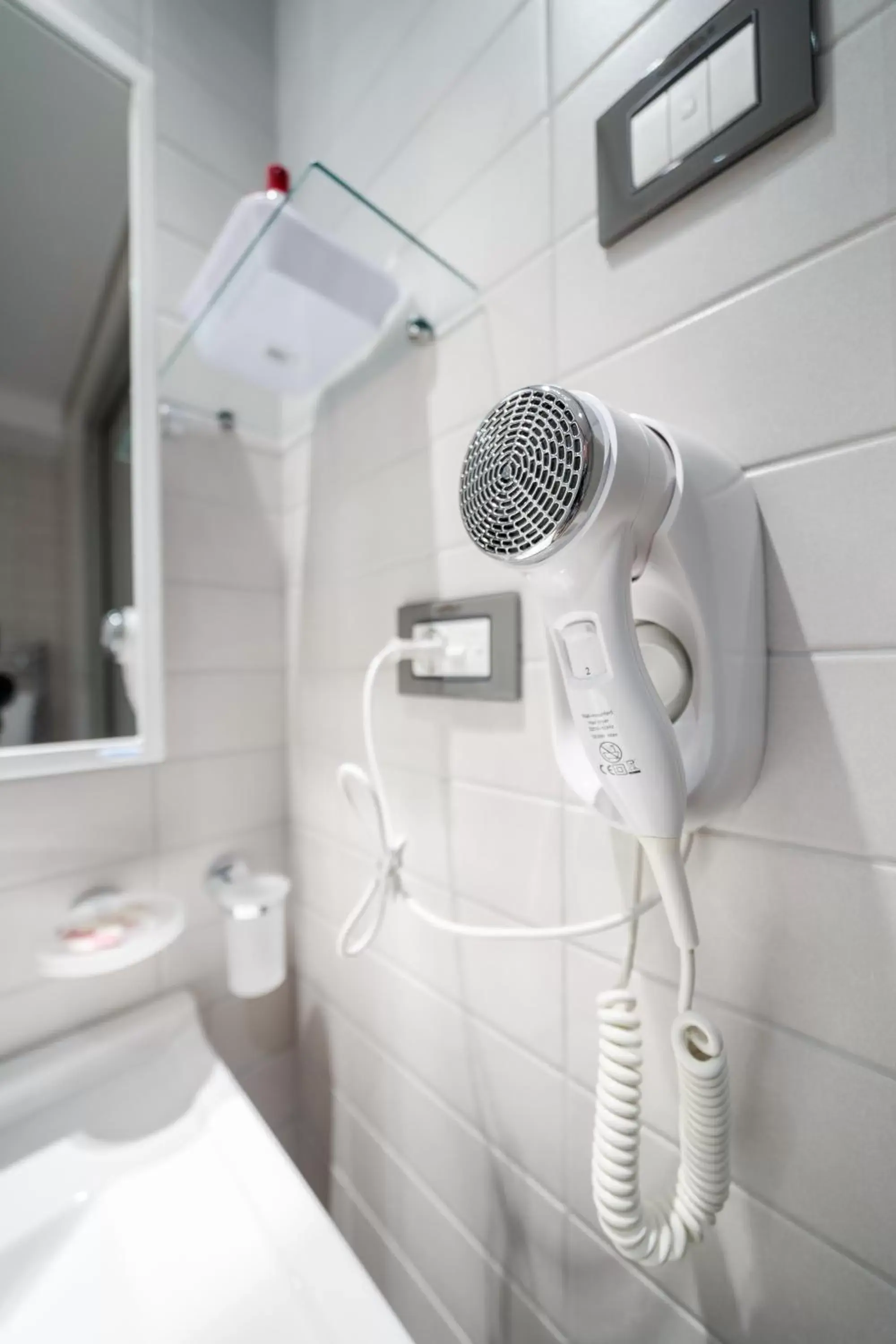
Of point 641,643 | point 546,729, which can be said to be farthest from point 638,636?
point 546,729

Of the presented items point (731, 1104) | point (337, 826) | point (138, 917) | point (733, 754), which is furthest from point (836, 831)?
point (138, 917)

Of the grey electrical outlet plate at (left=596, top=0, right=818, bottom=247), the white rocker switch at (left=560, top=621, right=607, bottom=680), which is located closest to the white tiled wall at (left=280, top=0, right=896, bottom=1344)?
the grey electrical outlet plate at (left=596, top=0, right=818, bottom=247)

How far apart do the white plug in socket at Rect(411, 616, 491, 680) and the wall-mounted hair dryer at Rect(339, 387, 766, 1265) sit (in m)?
0.17

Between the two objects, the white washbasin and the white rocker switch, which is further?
the white washbasin

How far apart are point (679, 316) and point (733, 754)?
346 millimetres

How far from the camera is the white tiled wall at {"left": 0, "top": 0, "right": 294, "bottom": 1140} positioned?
0.69m

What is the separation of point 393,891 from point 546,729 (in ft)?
0.80

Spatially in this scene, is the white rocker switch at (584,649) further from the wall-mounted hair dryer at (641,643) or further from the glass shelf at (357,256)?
the glass shelf at (357,256)

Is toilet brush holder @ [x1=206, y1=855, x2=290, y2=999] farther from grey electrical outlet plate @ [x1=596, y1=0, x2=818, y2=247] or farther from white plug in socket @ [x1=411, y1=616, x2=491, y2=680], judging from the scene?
grey electrical outlet plate @ [x1=596, y1=0, x2=818, y2=247]

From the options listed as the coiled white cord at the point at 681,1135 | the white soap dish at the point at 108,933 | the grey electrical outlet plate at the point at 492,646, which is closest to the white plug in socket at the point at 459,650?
the grey electrical outlet plate at the point at 492,646

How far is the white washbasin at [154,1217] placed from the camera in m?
0.45

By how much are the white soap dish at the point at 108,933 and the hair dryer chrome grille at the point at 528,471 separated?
2.14ft

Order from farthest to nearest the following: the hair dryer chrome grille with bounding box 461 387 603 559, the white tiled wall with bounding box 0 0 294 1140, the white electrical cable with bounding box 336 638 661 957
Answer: the white tiled wall with bounding box 0 0 294 1140 < the white electrical cable with bounding box 336 638 661 957 < the hair dryer chrome grille with bounding box 461 387 603 559

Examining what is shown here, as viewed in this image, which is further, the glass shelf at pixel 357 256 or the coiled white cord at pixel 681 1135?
the glass shelf at pixel 357 256
